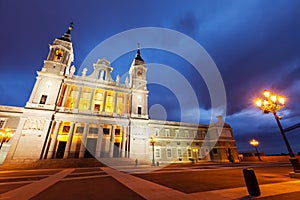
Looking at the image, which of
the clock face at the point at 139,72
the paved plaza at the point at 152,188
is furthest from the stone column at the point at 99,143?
the clock face at the point at 139,72

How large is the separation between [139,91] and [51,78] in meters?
19.5

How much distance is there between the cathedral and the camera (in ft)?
75.6

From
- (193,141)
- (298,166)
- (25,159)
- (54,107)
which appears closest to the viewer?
(298,166)

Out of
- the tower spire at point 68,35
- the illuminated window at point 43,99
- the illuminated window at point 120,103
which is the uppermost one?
the tower spire at point 68,35

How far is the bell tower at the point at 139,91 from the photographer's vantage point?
108 ft

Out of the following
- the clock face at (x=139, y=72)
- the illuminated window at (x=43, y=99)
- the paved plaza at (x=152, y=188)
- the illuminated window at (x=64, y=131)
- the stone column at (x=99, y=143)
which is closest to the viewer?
→ the paved plaza at (x=152, y=188)

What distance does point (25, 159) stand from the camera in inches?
805

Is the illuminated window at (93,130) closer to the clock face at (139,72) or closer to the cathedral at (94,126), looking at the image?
the cathedral at (94,126)

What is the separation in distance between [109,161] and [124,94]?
16904 mm

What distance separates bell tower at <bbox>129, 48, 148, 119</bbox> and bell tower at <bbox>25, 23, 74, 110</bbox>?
16.2 meters

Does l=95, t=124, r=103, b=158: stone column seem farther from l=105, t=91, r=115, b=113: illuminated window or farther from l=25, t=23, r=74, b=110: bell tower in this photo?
l=25, t=23, r=74, b=110: bell tower

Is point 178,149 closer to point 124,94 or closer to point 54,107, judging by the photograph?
point 124,94

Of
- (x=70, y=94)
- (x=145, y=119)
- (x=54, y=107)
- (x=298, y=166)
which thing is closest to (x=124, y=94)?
(x=145, y=119)

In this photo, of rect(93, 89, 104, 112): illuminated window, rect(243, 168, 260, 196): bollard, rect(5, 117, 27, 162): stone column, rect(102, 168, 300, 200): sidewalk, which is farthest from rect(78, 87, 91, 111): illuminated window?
rect(243, 168, 260, 196): bollard
